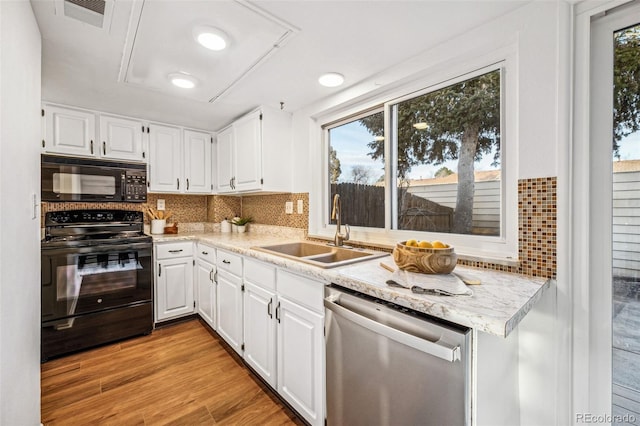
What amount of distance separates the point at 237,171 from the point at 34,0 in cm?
176

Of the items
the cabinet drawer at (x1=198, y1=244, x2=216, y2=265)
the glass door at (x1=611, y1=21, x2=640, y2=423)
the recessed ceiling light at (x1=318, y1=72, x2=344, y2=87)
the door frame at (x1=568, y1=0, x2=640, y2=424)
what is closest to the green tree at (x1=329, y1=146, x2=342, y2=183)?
the recessed ceiling light at (x1=318, y1=72, x2=344, y2=87)

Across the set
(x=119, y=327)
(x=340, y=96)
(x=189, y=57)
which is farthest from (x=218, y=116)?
(x=119, y=327)

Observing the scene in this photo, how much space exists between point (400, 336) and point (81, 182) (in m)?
2.93

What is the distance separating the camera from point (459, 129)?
1.61 m

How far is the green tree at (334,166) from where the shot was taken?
7.88 feet

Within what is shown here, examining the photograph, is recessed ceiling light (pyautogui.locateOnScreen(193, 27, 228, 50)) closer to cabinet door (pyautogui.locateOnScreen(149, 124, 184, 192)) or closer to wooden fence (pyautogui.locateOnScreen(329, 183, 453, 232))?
wooden fence (pyautogui.locateOnScreen(329, 183, 453, 232))

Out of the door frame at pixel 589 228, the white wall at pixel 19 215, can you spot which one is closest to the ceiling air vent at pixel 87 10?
the white wall at pixel 19 215

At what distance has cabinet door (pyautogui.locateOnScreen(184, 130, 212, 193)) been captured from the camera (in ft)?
10.4

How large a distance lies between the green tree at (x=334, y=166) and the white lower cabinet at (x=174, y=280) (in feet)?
5.29

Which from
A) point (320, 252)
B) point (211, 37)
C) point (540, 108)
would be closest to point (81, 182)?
point (211, 37)

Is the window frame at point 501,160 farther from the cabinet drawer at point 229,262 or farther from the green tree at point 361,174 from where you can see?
the cabinet drawer at point 229,262

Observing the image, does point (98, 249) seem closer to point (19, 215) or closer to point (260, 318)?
point (19, 215)

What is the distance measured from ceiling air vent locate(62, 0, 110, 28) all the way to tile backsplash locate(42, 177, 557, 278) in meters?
1.74

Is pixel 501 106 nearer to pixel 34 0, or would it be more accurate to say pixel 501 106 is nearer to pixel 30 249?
pixel 34 0
